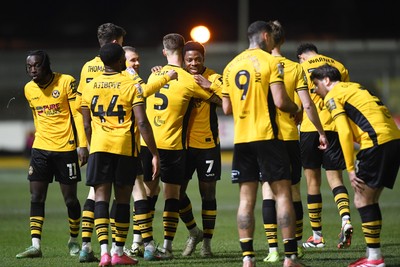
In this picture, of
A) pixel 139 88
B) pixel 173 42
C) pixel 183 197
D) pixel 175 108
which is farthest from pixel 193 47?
pixel 183 197

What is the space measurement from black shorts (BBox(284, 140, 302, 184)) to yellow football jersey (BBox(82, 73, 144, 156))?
68.9 inches

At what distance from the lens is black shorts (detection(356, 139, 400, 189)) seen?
947 centimetres

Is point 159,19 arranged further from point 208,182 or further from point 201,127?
→ point 208,182

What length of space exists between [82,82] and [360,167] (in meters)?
3.71

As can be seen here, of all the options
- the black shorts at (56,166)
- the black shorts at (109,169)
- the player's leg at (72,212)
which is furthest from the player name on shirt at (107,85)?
the player's leg at (72,212)

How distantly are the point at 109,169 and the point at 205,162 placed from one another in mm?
1674

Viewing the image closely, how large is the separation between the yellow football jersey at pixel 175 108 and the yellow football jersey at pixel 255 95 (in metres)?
1.63

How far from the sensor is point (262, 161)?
30.6 ft

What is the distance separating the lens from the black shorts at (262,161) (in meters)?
9.30

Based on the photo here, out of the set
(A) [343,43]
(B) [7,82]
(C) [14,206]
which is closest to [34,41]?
(B) [7,82]

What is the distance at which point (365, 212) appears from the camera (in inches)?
375

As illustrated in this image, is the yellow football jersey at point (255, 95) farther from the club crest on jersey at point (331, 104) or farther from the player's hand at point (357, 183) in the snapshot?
the player's hand at point (357, 183)

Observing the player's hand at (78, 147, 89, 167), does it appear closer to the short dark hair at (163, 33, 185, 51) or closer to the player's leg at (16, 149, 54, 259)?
the player's leg at (16, 149, 54, 259)

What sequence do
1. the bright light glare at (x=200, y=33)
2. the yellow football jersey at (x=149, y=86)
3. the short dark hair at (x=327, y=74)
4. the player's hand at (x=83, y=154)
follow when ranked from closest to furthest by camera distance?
1. the short dark hair at (x=327, y=74)
2. the yellow football jersey at (x=149, y=86)
3. the player's hand at (x=83, y=154)
4. the bright light glare at (x=200, y=33)
